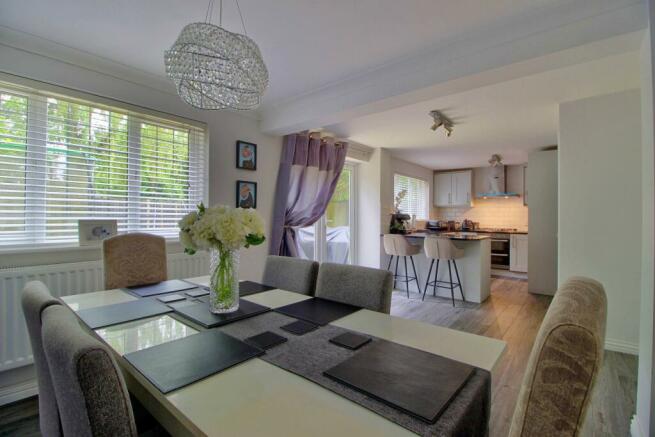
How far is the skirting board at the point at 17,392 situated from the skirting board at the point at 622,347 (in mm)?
4541

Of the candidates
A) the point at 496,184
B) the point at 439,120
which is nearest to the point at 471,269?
the point at 439,120

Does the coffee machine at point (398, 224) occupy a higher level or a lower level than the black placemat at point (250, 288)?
higher

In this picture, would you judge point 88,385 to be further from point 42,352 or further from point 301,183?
point 301,183

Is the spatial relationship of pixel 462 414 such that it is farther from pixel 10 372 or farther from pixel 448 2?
pixel 10 372

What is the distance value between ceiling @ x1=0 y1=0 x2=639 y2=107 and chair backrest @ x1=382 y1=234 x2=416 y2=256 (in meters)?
2.55

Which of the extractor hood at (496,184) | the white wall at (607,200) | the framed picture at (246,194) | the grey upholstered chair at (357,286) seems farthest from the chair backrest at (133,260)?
the extractor hood at (496,184)

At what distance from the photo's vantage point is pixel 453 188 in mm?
6922

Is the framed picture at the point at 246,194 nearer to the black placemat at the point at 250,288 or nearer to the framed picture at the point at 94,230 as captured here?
A: the framed picture at the point at 94,230

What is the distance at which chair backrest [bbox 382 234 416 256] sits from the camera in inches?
168

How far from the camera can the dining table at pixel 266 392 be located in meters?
0.67

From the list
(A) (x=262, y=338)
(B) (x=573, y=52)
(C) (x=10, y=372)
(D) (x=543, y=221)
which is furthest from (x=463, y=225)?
(C) (x=10, y=372)

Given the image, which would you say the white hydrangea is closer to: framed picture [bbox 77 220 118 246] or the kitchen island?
framed picture [bbox 77 220 118 246]

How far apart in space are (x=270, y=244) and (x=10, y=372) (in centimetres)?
221

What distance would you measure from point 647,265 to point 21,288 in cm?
365
